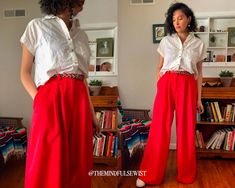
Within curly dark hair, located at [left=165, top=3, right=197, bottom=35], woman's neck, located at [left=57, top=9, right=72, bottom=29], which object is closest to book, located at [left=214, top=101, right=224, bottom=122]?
curly dark hair, located at [left=165, top=3, right=197, bottom=35]

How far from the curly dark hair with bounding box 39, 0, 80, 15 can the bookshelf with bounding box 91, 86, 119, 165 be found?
519 millimetres

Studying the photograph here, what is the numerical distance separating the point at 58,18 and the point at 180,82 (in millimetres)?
1046

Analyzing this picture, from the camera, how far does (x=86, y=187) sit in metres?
1.15

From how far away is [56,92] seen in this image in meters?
0.98

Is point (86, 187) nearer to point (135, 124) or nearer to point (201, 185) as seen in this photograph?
point (135, 124)

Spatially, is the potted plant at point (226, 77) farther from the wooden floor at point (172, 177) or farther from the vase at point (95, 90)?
the vase at point (95, 90)

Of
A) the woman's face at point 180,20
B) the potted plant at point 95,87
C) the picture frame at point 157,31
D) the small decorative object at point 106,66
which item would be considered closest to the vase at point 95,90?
the potted plant at point 95,87

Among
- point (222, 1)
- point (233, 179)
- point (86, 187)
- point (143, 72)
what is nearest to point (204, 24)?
point (222, 1)

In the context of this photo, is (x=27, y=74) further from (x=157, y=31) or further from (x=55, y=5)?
(x=157, y=31)

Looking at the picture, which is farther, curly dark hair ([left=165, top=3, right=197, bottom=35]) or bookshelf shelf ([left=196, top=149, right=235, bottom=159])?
bookshelf shelf ([left=196, top=149, right=235, bottom=159])

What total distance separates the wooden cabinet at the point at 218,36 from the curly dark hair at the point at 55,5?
1.62 metres

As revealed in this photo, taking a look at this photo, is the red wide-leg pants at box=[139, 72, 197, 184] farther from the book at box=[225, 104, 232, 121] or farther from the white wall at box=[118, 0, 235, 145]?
the book at box=[225, 104, 232, 121]

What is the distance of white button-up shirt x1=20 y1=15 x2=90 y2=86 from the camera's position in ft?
3.14

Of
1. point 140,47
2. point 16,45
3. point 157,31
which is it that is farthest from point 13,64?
point 157,31
